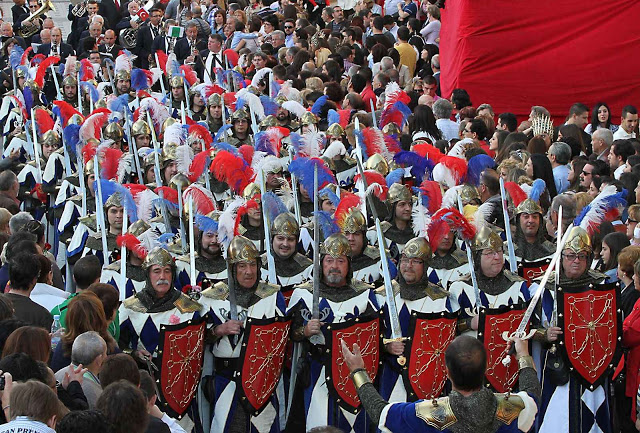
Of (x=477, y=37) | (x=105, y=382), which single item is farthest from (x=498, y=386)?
(x=477, y=37)

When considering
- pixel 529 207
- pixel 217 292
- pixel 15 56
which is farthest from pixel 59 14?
pixel 217 292

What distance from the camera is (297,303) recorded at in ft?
30.0

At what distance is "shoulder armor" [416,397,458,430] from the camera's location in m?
6.01

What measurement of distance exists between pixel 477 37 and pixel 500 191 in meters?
7.00

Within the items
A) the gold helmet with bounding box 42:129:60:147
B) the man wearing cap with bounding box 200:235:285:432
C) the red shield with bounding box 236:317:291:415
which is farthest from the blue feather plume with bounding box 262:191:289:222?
the gold helmet with bounding box 42:129:60:147

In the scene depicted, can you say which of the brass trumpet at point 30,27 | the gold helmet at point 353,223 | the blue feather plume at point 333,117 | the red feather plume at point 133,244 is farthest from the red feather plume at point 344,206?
the brass trumpet at point 30,27

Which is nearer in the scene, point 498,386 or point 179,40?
point 498,386

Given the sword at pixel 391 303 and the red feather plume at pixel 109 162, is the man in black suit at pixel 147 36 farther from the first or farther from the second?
the sword at pixel 391 303

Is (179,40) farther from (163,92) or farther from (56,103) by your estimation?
(56,103)

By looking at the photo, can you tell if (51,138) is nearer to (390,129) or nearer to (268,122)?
(268,122)

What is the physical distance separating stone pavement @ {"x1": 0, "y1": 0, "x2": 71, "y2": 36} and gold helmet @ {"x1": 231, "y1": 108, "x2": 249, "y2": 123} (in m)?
14.0

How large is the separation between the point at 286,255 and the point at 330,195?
154cm

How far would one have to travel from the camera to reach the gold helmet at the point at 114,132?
14.9 m

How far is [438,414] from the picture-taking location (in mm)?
6027
